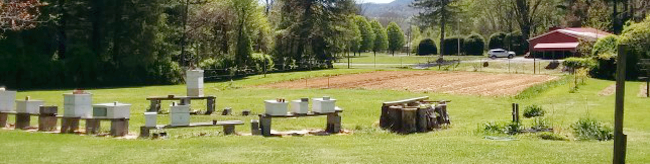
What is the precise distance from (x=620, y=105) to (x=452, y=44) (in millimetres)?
84526

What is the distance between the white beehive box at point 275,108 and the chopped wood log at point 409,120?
3053 millimetres

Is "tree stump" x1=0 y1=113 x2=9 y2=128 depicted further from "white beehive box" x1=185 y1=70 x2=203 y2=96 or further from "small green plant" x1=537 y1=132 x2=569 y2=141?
"small green plant" x1=537 y1=132 x2=569 y2=141

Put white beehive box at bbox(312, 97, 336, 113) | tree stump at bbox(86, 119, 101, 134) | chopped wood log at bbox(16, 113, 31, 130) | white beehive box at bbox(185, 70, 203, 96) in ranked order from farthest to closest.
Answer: white beehive box at bbox(185, 70, 203, 96) → chopped wood log at bbox(16, 113, 31, 130) → white beehive box at bbox(312, 97, 336, 113) → tree stump at bbox(86, 119, 101, 134)

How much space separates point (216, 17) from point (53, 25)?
51.3 ft

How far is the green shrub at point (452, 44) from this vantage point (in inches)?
3570

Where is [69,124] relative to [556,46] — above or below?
below

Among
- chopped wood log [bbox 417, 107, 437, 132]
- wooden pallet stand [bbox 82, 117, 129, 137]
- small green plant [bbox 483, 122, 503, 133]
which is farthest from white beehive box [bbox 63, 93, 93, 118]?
A: small green plant [bbox 483, 122, 503, 133]

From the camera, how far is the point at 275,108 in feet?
49.0

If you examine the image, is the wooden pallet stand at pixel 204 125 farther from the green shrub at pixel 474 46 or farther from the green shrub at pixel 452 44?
the green shrub at pixel 452 44

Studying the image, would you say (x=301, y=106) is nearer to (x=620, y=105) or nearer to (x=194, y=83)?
(x=194, y=83)

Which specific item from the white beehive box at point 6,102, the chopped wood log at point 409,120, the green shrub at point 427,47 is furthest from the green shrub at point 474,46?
the white beehive box at point 6,102

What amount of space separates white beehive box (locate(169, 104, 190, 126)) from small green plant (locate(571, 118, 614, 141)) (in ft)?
28.7

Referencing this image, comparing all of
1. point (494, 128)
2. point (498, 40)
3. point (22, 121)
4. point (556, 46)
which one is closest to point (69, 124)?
point (22, 121)

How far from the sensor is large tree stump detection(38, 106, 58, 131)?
598 inches
